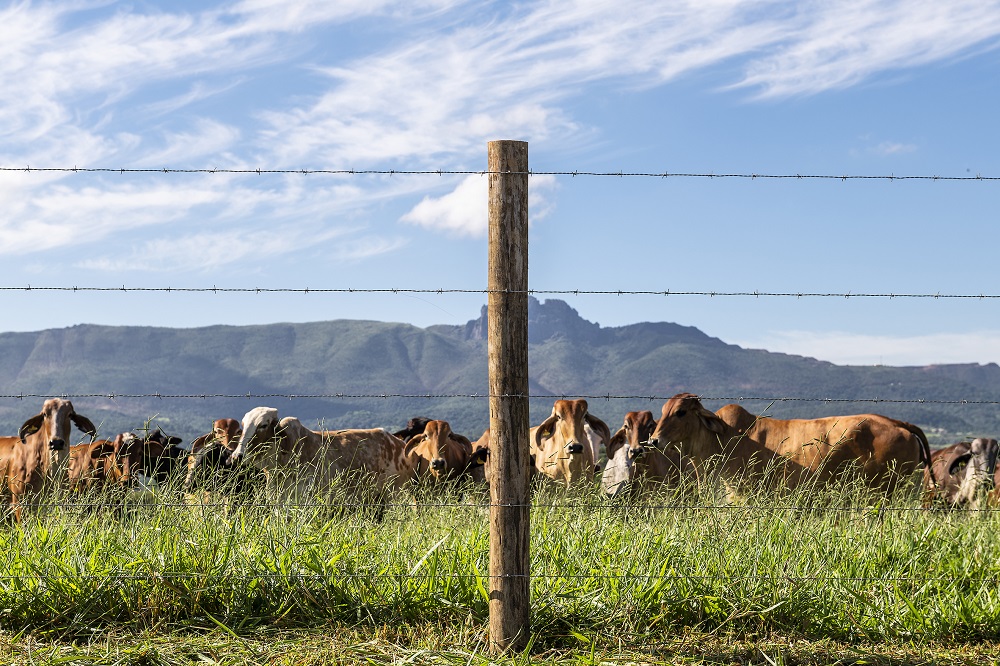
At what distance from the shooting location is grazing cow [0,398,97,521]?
10938 mm

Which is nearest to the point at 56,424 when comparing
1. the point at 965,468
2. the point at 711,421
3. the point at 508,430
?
the point at 711,421

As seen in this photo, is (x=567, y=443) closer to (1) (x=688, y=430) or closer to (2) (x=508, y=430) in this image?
(1) (x=688, y=430)

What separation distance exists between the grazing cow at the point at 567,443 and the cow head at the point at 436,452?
0.97m

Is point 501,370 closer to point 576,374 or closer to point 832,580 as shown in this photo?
point 832,580

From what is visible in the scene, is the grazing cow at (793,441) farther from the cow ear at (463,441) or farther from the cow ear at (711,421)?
the cow ear at (463,441)

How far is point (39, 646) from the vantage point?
5.92 meters

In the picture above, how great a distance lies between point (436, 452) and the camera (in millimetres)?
12094

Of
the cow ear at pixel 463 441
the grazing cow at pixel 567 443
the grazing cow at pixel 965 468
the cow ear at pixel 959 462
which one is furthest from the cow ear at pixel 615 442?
the cow ear at pixel 959 462

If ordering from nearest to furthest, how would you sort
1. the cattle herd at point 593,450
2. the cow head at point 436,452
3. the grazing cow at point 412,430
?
the cattle herd at point 593,450
the cow head at point 436,452
the grazing cow at point 412,430

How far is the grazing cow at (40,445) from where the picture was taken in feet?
35.9

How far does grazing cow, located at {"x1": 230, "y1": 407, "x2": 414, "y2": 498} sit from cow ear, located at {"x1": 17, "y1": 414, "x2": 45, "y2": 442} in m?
2.50

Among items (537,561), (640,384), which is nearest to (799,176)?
(537,561)

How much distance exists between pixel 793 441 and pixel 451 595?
6.31m

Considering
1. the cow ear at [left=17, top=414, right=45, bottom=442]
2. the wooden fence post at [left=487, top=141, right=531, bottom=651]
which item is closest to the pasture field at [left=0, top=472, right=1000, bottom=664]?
the wooden fence post at [left=487, top=141, right=531, bottom=651]
